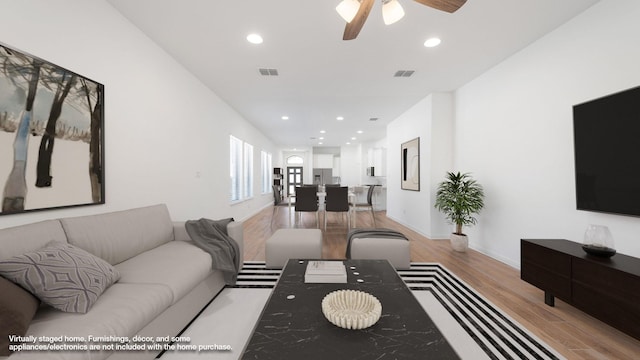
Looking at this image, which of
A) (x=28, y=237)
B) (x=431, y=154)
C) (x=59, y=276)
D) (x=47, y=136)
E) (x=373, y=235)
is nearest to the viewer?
(x=59, y=276)

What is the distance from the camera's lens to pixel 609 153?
2004 mm

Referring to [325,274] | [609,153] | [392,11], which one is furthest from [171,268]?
[609,153]

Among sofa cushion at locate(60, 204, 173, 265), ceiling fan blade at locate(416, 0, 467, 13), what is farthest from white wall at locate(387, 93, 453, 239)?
sofa cushion at locate(60, 204, 173, 265)

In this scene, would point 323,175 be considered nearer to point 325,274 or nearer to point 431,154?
point 431,154

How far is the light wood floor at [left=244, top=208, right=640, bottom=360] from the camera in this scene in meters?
1.59

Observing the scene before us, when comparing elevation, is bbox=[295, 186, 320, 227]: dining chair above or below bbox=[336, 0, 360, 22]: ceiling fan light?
below

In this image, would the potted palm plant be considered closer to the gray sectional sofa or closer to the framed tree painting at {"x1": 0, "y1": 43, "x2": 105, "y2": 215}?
the gray sectional sofa

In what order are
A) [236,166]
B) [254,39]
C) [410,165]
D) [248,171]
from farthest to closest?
[248,171], [236,166], [410,165], [254,39]

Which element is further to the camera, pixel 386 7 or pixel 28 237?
pixel 386 7

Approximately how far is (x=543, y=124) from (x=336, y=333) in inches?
126

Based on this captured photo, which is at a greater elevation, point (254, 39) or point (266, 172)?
point (254, 39)

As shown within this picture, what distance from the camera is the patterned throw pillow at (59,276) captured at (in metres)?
1.14

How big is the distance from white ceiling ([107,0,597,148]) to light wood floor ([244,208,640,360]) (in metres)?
2.68

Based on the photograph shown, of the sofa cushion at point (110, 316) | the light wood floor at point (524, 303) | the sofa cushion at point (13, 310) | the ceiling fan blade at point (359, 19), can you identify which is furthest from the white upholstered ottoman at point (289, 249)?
the ceiling fan blade at point (359, 19)
